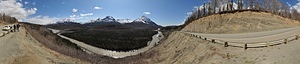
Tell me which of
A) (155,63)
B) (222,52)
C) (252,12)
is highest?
(252,12)

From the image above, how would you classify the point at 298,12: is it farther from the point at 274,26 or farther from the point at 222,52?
the point at 222,52

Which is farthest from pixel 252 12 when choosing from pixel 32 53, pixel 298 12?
pixel 298 12

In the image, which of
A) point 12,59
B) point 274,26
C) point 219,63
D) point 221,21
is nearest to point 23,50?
point 12,59

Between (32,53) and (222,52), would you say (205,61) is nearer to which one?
(222,52)

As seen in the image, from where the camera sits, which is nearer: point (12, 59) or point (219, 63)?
point (219, 63)

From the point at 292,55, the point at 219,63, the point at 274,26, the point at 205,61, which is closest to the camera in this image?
the point at 292,55

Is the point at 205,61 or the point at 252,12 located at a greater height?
the point at 252,12

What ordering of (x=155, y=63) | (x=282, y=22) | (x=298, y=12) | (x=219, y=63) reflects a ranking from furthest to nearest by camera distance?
(x=298, y=12) < (x=282, y=22) < (x=155, y=63) < (x=219, y=63)
